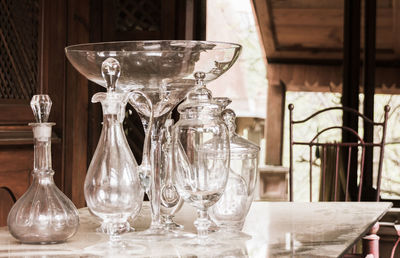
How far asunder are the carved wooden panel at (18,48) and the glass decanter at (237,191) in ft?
5.27

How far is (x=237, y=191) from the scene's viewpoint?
132 centimetres

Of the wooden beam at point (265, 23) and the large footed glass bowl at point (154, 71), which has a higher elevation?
the wooden beam at point (265, 23)

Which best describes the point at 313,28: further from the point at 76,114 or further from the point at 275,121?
the point at 76,114

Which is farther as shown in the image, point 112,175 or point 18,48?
point 18,48

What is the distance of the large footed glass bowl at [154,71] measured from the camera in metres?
1.28

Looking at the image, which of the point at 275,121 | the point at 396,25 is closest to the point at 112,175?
the point at 396,25

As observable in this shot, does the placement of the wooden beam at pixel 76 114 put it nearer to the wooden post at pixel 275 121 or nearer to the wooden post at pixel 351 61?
the wooden post at pixel 351 61

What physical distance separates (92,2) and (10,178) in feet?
2.92

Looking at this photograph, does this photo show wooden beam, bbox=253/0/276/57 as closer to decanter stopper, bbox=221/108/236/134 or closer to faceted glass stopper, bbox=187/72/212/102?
decanter stopper, bbox=221/108/236/134

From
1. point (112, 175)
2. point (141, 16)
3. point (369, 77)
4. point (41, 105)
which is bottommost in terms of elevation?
point (112, 175)

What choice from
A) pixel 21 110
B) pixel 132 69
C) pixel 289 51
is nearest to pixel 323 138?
pixel 289 51

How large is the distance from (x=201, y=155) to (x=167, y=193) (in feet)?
0.60

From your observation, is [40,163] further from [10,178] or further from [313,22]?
[313,22]

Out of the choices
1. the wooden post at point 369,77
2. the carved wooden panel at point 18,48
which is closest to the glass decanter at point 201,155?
the carved wooden panel at point 18,48
